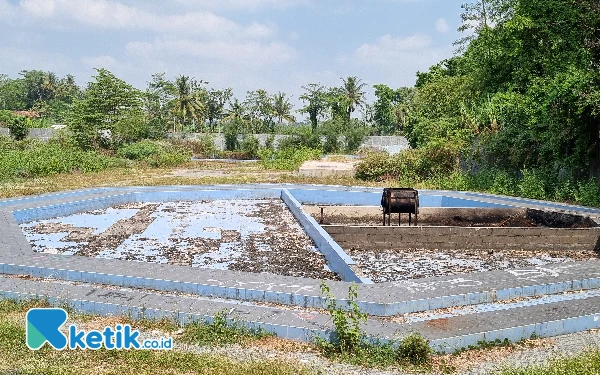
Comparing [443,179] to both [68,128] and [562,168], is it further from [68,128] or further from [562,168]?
[68,128]

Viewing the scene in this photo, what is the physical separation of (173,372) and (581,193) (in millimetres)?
12359

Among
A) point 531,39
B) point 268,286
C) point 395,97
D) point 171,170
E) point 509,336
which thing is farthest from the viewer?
point 395,97

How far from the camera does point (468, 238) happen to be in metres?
10.5

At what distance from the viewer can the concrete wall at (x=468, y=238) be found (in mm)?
10359

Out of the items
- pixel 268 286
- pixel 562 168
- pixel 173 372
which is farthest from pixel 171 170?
pixel 173 372

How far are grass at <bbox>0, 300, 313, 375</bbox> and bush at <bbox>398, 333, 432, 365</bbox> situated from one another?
881 millimetres

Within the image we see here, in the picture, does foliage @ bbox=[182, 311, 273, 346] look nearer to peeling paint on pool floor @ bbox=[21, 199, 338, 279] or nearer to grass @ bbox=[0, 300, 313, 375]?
grass @ bbox=[0, 300, 313, 375]

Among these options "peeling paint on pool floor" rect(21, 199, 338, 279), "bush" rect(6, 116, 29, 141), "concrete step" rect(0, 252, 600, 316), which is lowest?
"peeling paint on pool floor" rect(21, 199, 338, 279)

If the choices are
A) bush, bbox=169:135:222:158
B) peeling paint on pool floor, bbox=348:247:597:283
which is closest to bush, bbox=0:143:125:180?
bush, bbox=169:135:222:158

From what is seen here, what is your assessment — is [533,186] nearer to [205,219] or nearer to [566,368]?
[205,219]

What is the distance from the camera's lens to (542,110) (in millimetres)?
15227

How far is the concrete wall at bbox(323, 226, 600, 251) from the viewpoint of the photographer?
408 inches

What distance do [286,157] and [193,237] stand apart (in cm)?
2028

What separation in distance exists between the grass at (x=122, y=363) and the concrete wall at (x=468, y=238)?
570cm
